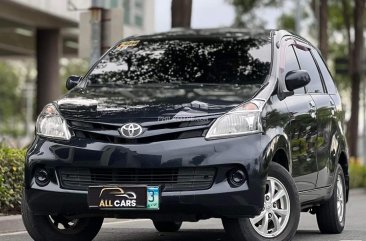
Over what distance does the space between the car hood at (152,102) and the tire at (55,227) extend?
882 millimetres

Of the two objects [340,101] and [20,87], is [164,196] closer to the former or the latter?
[340,101]

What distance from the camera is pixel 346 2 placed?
30.0 meters

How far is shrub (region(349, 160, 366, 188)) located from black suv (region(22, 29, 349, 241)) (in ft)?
54.1

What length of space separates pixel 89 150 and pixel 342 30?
33417 mm

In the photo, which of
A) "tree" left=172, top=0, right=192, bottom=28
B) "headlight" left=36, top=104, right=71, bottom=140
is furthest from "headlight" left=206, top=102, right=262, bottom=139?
"tree" left=172, top=0, right=192, bottom=28

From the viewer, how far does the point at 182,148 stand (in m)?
6.36

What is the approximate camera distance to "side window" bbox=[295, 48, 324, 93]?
8.38m

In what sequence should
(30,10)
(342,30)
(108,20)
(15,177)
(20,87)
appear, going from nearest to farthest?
(15,177)
(108,20)
(30,10)
(342,30)
(20,87)

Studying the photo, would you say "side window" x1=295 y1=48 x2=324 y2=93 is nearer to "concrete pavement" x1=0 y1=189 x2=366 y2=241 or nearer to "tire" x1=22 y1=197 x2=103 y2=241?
"concrete pavement" x1=0 y1=189 x2=366 y2=241

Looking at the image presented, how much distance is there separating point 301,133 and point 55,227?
82.3 inches

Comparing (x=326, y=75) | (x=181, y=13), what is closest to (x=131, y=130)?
(x=326, y=75)

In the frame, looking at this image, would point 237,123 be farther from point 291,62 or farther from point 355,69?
point 355,69

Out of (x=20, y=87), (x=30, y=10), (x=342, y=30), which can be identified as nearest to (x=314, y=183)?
(x=30, y=10)

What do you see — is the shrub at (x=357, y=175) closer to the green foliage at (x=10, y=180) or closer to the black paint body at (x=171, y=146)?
the green foliage at (x=10, y=180)
